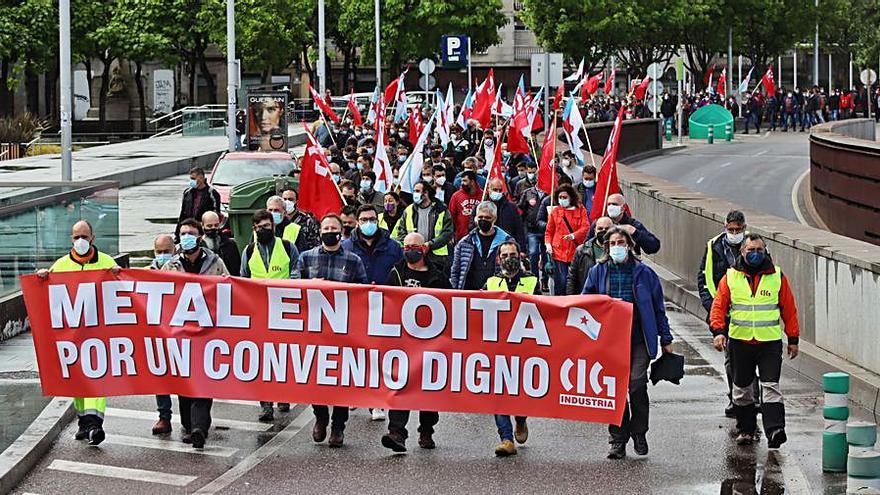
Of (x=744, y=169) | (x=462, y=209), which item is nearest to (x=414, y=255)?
(x=462, y=209)

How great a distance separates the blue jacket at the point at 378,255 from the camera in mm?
12727

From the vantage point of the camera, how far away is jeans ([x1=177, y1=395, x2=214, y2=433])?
11.7 meters

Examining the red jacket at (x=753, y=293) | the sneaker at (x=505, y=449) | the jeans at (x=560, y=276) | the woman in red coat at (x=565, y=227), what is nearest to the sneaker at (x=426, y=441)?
the sneaker at (x=505, y=449)

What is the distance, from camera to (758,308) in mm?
11305

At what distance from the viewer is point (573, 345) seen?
11.3 metres

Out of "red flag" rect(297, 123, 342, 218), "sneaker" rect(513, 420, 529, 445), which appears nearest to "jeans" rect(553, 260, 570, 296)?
"red flag" rect(297, 123, 342, 218)

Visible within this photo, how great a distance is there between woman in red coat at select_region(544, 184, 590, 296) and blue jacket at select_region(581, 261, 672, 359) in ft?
16.3

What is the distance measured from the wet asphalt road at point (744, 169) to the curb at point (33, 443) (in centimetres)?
1993

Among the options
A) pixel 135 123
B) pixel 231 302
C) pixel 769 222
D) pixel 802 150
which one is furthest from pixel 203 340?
pixel 135 123

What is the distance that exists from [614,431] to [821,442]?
1.57 m

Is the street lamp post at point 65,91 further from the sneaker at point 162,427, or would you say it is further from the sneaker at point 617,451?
the sneaker at point 617,451

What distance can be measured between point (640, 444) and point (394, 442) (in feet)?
5.60

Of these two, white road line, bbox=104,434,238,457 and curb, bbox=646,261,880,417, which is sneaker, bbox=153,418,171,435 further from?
curb, bbox=646,261,880,417

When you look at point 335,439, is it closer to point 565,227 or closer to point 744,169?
point 565,227
